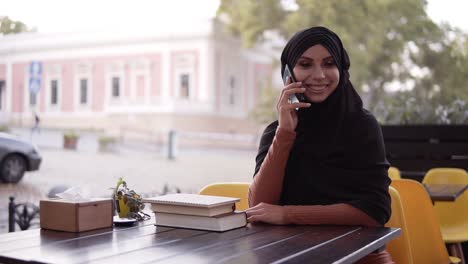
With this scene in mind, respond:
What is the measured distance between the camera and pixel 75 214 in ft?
4.54

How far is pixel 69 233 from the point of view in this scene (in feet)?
4.53

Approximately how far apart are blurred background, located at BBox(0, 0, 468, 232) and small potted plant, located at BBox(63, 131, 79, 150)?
0.04 ft

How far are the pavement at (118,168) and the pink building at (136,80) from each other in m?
0.20

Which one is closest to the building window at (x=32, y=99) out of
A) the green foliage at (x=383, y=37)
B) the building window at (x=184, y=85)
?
the building window at (x=184, y=85)

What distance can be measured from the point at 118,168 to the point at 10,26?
166 centimetres

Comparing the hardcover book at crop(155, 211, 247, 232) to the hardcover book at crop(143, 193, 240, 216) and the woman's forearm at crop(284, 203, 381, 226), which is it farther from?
the woman's forearm at crop(284, 203, 381, 226)

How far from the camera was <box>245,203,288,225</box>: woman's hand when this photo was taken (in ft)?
5.15

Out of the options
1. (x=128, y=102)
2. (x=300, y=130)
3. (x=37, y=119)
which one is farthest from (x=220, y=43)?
(x=300, y=130)

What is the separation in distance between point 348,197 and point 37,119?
3248 mm

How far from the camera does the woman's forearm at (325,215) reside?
5.16ft

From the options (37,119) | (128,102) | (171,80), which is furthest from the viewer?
(171,80)

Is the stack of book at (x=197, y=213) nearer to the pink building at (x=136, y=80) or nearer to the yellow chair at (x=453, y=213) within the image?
the yellow chair at (x=453, y=213)

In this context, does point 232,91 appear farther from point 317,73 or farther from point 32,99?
point 317,73

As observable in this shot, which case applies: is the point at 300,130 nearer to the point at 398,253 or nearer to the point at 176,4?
the point at 398,253
